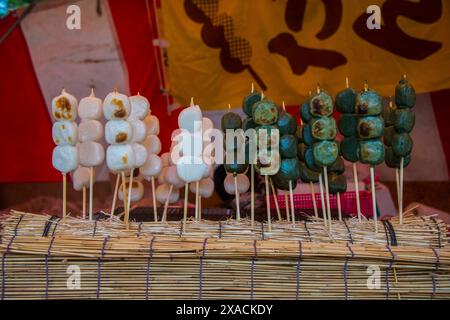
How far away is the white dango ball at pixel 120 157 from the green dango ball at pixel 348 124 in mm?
947

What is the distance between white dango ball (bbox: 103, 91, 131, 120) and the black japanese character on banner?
7.80 feet

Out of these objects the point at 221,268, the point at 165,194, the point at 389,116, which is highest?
the point at 389,116

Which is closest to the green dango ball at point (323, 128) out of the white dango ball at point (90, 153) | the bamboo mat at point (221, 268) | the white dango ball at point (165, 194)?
the bamboo mat at point (221, 268)

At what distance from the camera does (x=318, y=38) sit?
158 inches

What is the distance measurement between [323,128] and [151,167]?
2.92 ft

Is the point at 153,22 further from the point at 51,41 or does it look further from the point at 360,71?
the point at 360,71

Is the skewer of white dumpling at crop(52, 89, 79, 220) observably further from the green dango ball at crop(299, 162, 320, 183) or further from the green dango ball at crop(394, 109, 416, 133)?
the green dango ball at crop(394, 109, 416, 133)

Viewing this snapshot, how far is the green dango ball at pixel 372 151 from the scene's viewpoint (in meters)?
2.14

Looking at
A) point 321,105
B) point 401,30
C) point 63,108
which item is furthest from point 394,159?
point 401,30

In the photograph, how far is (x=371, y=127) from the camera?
6.91 feet

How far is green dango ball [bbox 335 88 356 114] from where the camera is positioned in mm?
2217

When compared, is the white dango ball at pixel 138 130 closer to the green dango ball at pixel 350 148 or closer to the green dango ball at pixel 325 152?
the green dango ball at pixel 325 152

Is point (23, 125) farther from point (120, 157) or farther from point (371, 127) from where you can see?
point (371, 127)
